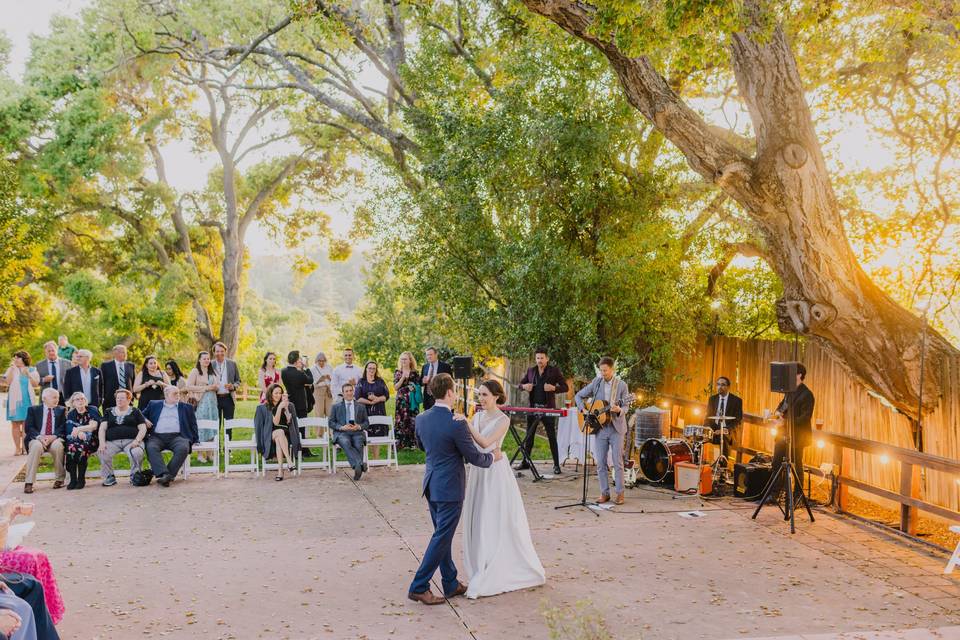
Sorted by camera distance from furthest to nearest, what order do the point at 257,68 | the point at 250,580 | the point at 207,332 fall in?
the point at 207,332, the point at 257,68, the point at 250,580

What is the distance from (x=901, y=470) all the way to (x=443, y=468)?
18.0ft

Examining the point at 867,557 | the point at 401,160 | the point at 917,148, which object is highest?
the point at 401,160

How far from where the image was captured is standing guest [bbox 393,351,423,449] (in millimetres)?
12500

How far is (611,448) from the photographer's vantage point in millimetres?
9383

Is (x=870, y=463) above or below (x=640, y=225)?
below

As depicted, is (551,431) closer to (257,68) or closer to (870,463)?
(870,463)

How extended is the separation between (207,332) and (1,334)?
752 cm

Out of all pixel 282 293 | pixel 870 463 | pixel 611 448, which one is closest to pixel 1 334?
pixel 611 448

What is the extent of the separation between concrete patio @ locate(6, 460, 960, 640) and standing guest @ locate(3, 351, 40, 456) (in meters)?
2.76

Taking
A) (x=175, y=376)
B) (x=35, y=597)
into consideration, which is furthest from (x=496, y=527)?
(x=175, y=376)

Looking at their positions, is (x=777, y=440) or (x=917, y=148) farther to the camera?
(x=917, y=148)

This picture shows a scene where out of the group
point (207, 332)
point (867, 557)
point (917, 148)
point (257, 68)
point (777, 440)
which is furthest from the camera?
point (207, 332)

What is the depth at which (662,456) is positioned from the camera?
410 inches

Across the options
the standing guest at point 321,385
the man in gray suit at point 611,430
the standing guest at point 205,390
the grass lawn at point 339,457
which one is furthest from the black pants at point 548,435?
the standing guest at point 205,390
